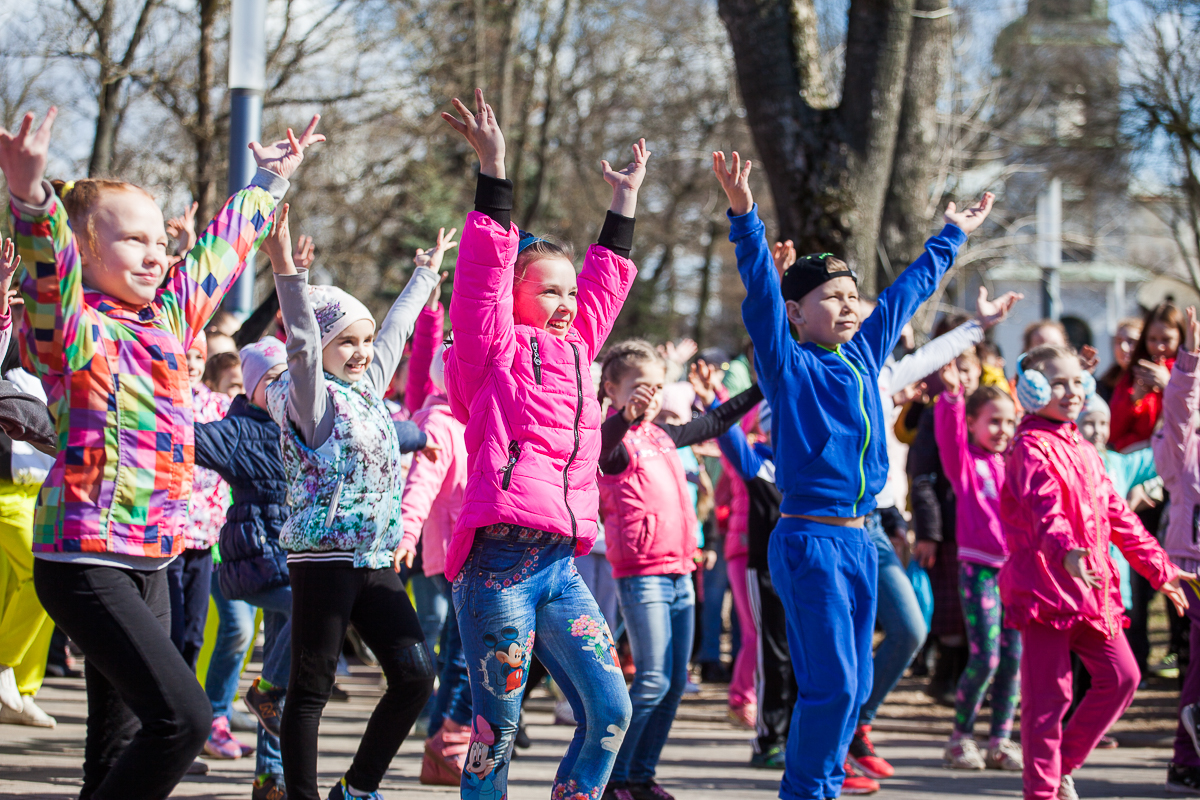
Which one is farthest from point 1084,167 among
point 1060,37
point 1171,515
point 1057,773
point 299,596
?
point 299,596

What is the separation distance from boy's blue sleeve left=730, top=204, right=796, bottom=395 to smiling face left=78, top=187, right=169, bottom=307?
1.88 m

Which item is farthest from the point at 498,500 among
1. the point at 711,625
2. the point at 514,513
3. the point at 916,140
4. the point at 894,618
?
the point at 916,140

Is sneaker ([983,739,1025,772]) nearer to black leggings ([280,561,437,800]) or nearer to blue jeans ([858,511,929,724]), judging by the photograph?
blue jeans ([858,511,929,724])

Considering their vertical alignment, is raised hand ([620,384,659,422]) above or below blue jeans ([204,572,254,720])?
above

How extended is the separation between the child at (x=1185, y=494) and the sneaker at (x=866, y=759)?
1.23 m

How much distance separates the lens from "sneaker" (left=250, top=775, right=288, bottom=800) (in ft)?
14.2

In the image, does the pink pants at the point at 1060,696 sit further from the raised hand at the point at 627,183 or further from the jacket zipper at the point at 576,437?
the raised hand at the point at 627,183

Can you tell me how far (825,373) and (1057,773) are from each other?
1824 millimetres

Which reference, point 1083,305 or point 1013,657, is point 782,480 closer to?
point 1013,657

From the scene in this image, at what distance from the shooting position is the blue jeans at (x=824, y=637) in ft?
13.0

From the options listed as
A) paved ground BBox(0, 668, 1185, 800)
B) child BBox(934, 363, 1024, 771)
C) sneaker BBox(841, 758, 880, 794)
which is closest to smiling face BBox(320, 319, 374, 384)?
paved ground BBox(0, 668, 1185, 800)

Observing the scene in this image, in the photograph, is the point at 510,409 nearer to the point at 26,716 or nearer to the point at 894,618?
the point at 894,618

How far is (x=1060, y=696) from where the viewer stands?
178 inches

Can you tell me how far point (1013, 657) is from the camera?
5863mm
